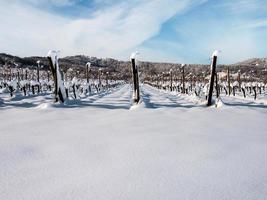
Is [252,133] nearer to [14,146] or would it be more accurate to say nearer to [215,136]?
[215,136]

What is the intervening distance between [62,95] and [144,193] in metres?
12.3

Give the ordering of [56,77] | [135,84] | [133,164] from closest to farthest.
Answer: [133,164] < [56,77] < [135,84]

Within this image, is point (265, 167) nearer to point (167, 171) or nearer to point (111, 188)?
point (167, 171)

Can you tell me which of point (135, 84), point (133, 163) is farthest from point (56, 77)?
point (133, 163)

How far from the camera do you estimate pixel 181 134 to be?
210 inches

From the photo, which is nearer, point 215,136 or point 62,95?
point 215,136

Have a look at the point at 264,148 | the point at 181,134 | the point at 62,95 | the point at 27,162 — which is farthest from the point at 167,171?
the point at 62,95

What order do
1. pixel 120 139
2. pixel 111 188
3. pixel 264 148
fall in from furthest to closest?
pixel 120 139 < pixel 264 148 < pixel 111 188

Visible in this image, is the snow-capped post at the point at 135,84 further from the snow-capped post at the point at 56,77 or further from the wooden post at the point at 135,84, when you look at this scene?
the snow-capped post at the point at 56,77

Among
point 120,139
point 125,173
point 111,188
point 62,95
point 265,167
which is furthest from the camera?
point 62,95

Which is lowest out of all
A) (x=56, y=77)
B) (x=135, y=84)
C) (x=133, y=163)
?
(x=133, y=163)

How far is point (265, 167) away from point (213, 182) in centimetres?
81

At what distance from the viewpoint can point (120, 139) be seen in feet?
16.2

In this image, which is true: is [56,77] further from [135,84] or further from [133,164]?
[133,164]
